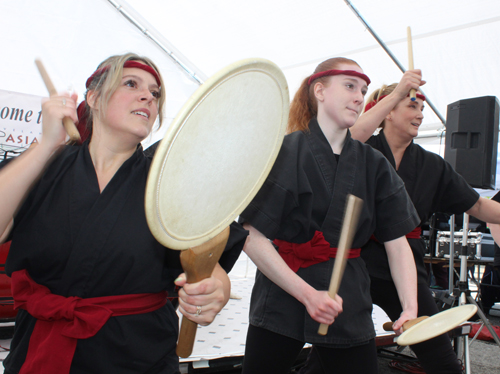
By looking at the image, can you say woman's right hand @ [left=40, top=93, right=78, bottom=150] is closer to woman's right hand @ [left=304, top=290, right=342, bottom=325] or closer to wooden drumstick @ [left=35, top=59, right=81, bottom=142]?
wooden drumstick @ [left=35, top=59, right=81, bottom=142]

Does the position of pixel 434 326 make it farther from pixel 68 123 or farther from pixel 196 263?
pixel 68 123

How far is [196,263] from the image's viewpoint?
66 centimetres

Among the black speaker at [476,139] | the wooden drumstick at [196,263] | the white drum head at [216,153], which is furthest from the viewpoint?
the black speaker at [476,139]

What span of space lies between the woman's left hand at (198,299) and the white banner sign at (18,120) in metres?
3.26

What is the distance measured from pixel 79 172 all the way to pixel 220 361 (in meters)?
1.36

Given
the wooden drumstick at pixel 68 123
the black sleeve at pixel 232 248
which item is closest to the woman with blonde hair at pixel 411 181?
the black sleeve at pixel 232 248

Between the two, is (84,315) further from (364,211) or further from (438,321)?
(438,321)

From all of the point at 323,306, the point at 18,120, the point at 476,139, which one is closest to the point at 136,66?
the point at 323,306

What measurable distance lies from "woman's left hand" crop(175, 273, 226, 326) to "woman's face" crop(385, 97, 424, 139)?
1.48 metres

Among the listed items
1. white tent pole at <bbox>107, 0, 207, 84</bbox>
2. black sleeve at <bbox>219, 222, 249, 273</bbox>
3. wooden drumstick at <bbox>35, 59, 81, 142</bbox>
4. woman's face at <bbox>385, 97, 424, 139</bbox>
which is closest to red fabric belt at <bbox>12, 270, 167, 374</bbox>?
black sleeve at <bbox>219, 222, 249, 273</bbox>

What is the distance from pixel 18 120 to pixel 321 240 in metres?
3.27

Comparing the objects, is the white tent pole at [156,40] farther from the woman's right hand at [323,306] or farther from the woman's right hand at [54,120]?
the woman's right hand at [323,306]

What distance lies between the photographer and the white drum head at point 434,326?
1.06 meters

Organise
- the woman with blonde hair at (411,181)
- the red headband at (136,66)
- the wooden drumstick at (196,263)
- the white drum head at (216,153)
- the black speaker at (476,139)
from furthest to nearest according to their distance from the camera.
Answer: the black speaker at (476,139), the woman with blonde hair at (411,181), the red headband at (136,66), the wooden drumstick at (196,263), the white drum head at (216,153)
